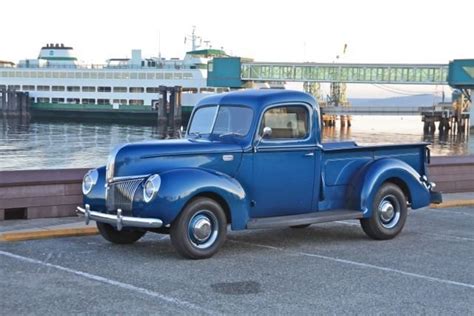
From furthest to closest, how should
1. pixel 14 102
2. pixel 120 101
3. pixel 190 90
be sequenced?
pixel 14 102 < pixel 120 101 < pixel 190 90

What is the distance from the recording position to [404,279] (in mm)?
7508

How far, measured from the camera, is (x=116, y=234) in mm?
9336

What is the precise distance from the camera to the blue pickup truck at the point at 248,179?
26.9 ft

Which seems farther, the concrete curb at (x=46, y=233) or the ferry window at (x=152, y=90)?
the ferry window at (x=152, y=90)

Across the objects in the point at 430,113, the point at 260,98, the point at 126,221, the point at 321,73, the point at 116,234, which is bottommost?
the point at 116,234

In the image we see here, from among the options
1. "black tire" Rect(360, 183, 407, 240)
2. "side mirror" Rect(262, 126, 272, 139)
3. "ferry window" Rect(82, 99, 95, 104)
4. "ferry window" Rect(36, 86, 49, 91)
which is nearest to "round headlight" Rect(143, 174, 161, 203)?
"side mirror" Rect(262, 126, 272, 139)

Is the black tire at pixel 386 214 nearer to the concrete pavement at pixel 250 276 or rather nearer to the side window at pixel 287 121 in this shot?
the concrete pavement at pixel 250 276

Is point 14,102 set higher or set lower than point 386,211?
higher

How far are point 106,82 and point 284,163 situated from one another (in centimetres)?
10338

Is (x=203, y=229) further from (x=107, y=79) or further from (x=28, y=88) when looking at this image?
(x=28, y=88)

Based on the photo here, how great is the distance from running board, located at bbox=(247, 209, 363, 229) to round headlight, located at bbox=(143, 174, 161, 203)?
132cm

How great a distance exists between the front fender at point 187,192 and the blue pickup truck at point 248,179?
0.01 meters

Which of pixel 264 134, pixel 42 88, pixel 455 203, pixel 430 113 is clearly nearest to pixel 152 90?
pixel 42 88

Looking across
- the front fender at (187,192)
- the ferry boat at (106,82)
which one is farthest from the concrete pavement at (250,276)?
the ferry boat at (106,82)
